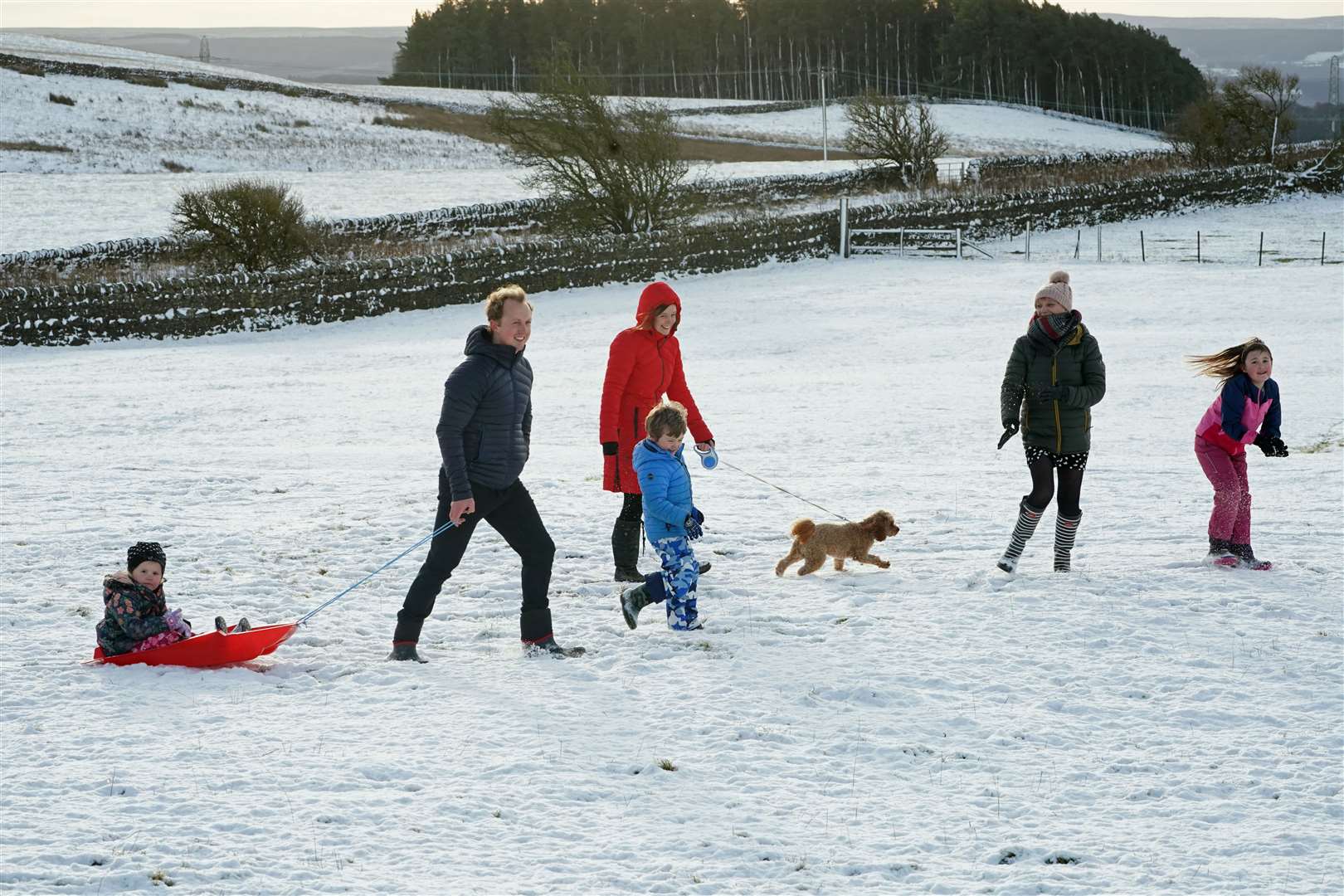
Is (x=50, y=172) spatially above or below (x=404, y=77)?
below

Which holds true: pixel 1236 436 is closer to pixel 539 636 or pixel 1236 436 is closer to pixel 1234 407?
pixel 1234 407

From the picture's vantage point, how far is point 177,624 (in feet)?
19.4

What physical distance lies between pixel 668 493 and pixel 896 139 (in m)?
48.1

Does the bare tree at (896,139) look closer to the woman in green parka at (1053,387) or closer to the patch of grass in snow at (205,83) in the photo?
the patch of grass in snow at (205,83)

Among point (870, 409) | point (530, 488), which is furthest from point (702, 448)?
point (870, 409)

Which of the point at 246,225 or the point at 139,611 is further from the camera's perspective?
the point at 246,225

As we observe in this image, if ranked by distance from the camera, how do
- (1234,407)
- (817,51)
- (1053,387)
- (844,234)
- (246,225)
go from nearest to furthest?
1. (1053,387)
2. (1234,407)
3. (246,225)
4. (844,234)
5. (817,51)

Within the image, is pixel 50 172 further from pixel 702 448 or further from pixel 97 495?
pixel 702 448

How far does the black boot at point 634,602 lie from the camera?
20.9 feet

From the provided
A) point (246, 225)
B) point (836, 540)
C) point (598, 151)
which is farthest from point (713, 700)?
point (598, 151)

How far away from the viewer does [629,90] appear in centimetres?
11400

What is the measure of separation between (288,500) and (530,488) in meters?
1.98

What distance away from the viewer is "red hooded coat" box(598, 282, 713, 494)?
6.97m

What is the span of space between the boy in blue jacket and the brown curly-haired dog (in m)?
1.33
